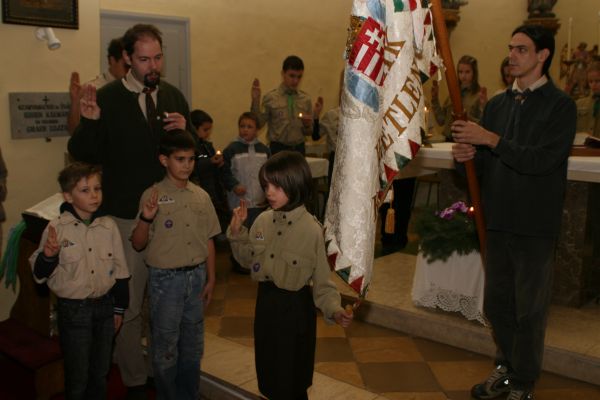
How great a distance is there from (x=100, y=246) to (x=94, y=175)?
325 millimetres

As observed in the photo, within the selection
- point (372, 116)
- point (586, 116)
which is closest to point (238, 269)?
point (586, 116)

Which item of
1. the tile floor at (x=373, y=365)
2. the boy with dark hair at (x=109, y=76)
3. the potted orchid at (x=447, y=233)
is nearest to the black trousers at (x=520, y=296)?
the tile floor at (x=373, y=365)

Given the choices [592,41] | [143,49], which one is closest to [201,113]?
[143,49]

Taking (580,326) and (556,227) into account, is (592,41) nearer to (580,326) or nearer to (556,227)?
(580,326)

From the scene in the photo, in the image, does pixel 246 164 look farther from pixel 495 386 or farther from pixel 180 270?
pixel 495 386

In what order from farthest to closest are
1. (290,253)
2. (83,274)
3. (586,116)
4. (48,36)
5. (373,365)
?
(586,116) < (48,36) < (373,365) < (83,274) < (290,253)

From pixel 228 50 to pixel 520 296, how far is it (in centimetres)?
539

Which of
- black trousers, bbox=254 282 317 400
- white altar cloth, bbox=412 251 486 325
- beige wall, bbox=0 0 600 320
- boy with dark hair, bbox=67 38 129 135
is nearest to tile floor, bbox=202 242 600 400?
white altar cloth, bbox=412 251 486 325

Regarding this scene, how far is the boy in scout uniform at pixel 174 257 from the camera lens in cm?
313

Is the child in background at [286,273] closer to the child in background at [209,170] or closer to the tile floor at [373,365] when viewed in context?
the tile floor at [373,365]

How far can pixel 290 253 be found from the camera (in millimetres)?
2736

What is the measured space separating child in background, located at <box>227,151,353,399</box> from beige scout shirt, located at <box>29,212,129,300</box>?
0.65m

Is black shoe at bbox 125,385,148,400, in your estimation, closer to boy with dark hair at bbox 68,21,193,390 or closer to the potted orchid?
boy with dark hair at bbox 68,21,193,390

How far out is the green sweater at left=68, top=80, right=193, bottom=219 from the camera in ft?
10.5
